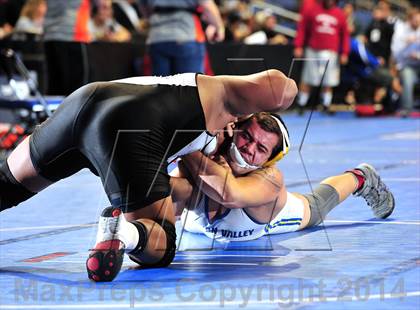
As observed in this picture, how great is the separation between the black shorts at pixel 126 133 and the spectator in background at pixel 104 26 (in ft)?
31.3

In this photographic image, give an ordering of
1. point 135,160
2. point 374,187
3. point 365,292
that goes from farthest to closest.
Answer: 1. point 374,187
2. point 135,160
3. point 365,292

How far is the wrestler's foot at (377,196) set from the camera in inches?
210

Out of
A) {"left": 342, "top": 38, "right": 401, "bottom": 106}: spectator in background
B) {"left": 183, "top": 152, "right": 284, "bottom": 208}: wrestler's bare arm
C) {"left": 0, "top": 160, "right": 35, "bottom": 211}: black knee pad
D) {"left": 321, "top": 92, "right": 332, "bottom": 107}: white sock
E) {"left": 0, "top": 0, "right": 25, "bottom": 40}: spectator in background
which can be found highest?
{"left": 183, "top": 152, "right": 284, "bottom": 208}: wrestler's bare arm

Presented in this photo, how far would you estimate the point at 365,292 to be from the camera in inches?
136

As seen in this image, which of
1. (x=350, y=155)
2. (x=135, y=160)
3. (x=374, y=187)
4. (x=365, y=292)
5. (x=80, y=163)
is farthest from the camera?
(x=350, y=155)

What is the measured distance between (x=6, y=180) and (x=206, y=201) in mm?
961

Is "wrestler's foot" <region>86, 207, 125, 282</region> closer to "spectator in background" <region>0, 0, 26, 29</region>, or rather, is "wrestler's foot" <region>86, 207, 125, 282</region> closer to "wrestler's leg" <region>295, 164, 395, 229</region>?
"wrestler's leg" <region>295, 164, 395, 229</region>

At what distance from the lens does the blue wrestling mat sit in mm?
3402

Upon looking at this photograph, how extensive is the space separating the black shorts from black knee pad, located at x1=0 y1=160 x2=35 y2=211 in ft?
0.70

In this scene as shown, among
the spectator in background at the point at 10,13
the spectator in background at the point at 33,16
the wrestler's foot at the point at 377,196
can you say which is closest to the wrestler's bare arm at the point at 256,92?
the wrestler's foot at the point at 377,196

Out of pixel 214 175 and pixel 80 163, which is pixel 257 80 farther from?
pixel 80 163

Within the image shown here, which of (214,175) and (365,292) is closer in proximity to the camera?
(365,292)

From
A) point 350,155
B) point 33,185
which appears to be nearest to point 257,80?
point 33,185

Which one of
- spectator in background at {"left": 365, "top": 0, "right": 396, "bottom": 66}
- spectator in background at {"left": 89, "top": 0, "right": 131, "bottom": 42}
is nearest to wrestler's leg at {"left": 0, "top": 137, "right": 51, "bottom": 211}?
spectator in background at {"left": 89, "top": 0, "right": 131, "bottom": 42}
